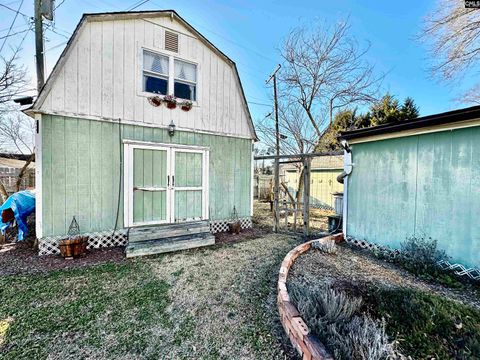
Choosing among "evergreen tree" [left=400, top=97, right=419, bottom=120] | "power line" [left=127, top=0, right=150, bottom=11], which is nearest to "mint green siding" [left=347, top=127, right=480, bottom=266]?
"power line" [left=127, top=0, right=150, bottom=11]

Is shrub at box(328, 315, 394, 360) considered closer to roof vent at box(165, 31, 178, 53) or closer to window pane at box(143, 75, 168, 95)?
window pane at box(143, 75, 168, 95)

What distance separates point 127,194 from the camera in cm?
527

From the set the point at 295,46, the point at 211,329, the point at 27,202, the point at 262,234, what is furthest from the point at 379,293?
the point at 295,46

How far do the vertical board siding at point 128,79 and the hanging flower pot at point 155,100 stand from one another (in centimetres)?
9

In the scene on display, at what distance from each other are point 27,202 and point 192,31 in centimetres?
599

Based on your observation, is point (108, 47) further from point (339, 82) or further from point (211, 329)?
point (339, 82)

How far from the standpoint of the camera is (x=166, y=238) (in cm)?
529

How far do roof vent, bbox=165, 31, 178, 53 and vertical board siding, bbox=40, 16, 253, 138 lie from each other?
0.12 metres

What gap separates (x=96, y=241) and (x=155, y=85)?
12.9 feet

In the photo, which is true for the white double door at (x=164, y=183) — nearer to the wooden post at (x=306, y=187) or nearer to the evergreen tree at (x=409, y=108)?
the wooden post at (x=306, y=187)

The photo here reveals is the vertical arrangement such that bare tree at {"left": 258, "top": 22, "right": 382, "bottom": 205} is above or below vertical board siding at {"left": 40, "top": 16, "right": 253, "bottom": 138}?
above

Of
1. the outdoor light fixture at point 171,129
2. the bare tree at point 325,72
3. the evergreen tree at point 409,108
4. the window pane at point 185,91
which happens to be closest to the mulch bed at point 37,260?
the outdoor light fixture at point 171,129

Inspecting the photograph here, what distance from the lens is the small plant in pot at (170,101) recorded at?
18.6ft

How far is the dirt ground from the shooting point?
3.10 meters
